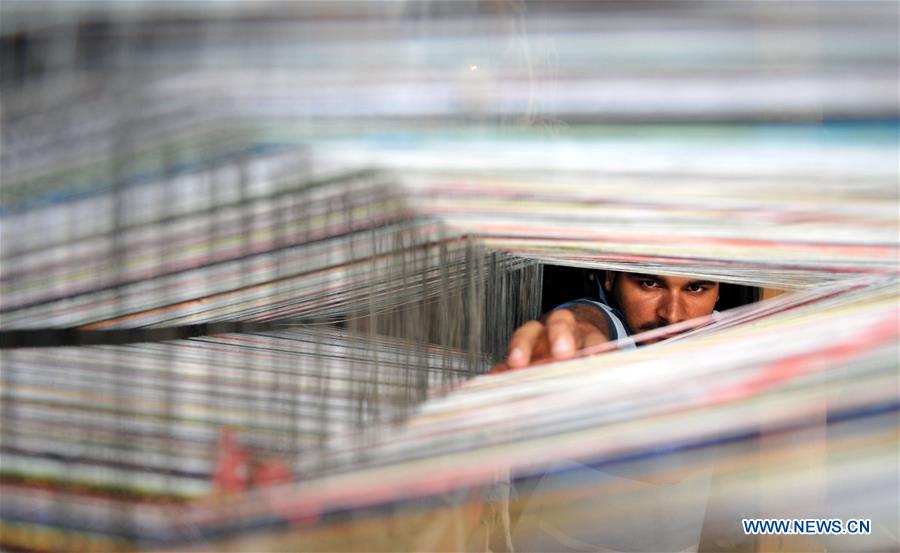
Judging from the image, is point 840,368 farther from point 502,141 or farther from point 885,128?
point 502,141

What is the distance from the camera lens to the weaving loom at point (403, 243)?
0.33 meters

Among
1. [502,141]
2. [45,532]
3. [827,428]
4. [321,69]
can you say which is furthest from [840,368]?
[45,532]

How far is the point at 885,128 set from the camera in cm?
36

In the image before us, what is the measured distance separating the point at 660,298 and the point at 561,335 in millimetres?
333

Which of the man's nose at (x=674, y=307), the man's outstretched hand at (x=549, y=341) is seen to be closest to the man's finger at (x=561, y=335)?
the man's outstretched hand at (x=549, y=341)

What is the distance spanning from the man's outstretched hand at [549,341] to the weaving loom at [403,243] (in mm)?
26

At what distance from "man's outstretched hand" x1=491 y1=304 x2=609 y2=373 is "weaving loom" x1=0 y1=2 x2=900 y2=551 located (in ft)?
0.09

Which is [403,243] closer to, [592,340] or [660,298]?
[592,340]

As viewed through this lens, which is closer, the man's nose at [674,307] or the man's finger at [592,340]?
the man's finger at [592,340]

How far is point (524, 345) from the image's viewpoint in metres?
0.51

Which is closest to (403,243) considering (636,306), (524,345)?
(524,345)

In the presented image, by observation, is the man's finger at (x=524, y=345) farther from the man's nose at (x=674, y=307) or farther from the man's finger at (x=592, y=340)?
the man's nose at (x=674, y=307)

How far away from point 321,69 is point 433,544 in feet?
1.09

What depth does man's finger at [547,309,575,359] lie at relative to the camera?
49 cm
